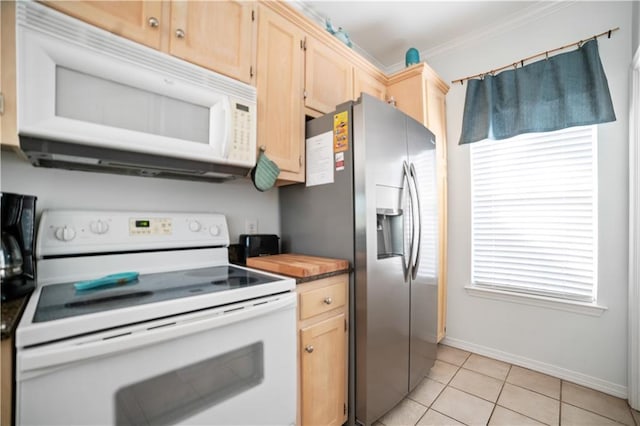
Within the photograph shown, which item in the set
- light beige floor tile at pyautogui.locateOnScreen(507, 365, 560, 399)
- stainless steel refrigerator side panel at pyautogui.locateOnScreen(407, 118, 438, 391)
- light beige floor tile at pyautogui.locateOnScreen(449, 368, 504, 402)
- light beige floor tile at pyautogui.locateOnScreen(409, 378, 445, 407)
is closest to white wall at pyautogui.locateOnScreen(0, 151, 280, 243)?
stainless steel refrigerator side panel at pyautogui.locateOnScreen(407, 118, 438, 391)

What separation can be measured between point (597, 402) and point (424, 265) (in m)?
1.38

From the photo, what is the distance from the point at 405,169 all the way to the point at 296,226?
2.55 feet

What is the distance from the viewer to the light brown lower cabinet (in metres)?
1.22

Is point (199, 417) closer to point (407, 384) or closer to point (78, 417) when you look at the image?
point (78, 417)

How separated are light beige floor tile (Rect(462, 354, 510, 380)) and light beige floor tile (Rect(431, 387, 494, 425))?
0.40 m

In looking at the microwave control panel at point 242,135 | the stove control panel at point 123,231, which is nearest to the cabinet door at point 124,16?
the microwave control panel at point 242,135

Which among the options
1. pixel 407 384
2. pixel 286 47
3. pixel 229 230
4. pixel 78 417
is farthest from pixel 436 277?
pixel 78 417

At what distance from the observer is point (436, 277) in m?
1.98

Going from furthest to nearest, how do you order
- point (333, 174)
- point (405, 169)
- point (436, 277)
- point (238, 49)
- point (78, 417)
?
point (436, 277)
point (405, 169)
point (333, 174)
point (238, 49)
point (78, 417)

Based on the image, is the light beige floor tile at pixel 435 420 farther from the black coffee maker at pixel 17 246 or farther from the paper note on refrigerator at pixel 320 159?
the black coffee maker at pixel 17 246

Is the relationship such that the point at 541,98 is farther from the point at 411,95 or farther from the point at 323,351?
the point at 323,351

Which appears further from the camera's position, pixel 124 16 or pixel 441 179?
pixel 441 179

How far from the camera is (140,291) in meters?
0.94

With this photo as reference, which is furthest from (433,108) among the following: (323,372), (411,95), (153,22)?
(323,372)
